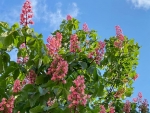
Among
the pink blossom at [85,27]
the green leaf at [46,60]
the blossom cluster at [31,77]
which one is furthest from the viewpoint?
the pink blossom at [85,27]

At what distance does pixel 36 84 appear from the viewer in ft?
14.3

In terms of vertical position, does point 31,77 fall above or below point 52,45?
below

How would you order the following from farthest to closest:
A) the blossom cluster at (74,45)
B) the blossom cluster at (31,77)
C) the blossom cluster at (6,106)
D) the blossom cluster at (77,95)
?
1. the blossom cluster at (74,45)
2. the blossom cluster at (31,77)
3. the blossom cluster at (6,106)
4. the blossom cluster at (77,95)

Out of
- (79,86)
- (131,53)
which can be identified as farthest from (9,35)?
(131,53)

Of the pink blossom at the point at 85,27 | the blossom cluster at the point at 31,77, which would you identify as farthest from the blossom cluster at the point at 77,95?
the pink blossom at the point at 85,27

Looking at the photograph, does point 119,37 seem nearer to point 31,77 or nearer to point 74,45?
point 74,45

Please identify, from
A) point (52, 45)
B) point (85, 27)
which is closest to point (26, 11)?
point (52, 45)

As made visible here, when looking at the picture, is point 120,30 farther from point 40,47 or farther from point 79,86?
point 79,86

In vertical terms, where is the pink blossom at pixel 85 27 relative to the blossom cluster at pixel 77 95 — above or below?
above

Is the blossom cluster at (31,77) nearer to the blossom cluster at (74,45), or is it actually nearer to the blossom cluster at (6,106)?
the blossom cluster at (74,45)

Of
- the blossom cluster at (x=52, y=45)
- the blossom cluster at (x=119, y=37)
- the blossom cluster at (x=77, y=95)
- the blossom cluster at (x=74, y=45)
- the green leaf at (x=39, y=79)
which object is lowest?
the blossom cluster at (x=77, y=95)

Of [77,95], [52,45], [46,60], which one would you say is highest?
[52,45]

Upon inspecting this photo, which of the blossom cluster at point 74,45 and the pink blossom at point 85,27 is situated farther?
the pink blossom at point 85,27

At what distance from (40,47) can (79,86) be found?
106cm
